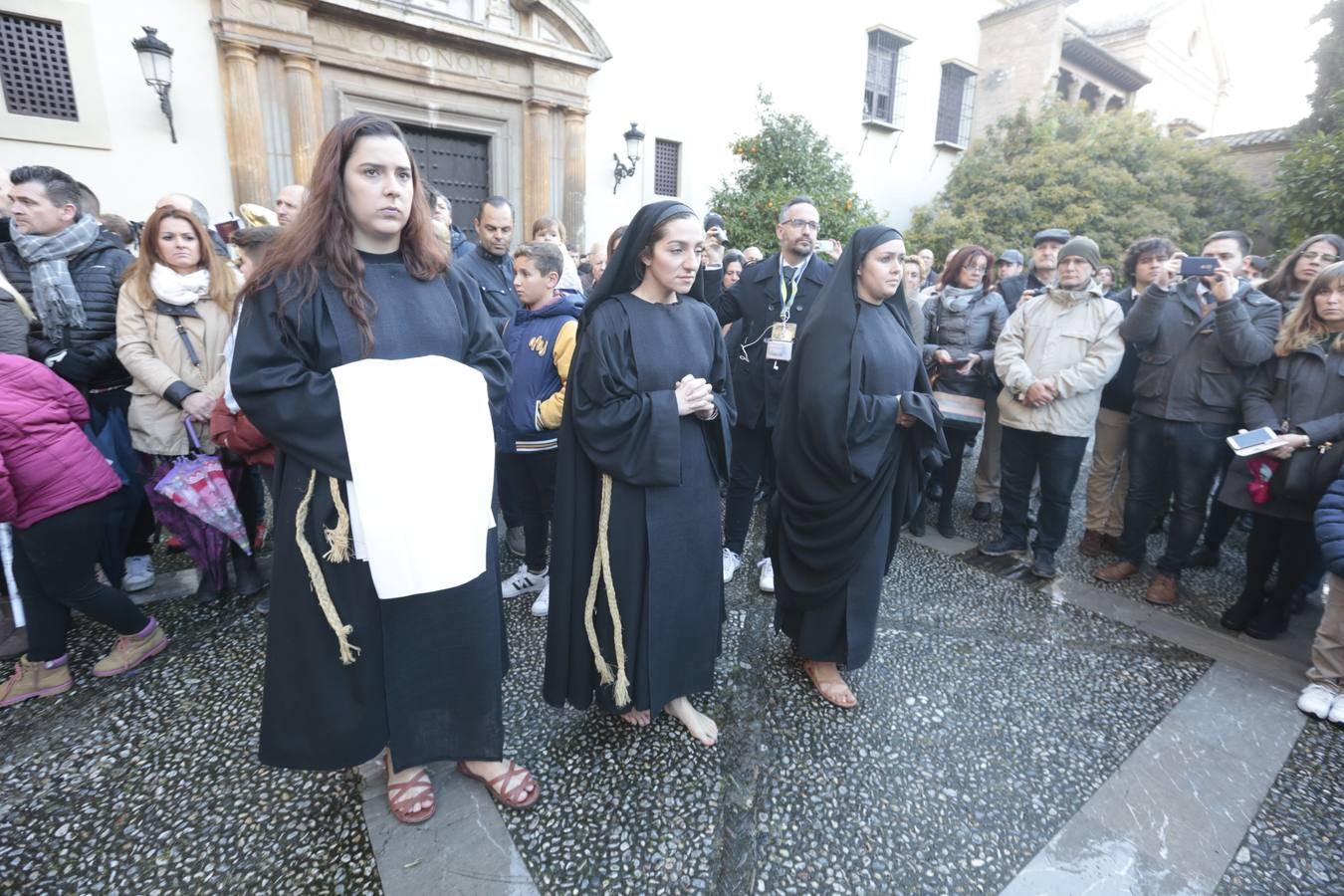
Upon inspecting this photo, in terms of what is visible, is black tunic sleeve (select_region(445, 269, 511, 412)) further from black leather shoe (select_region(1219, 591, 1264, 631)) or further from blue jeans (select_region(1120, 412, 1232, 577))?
black leather shoe (select_region(1219, 591, 1264, 631))

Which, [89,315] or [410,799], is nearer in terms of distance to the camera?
[410,799]

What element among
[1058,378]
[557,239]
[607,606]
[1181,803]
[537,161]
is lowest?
[1181,803]

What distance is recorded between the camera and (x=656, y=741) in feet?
8.30

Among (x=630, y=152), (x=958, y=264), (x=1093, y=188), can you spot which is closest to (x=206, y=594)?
(x=958, y=264)

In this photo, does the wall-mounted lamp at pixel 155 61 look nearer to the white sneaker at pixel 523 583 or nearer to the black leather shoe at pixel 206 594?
the black leather shoe at pixel 206 594

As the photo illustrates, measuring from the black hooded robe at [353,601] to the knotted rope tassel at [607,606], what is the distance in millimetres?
330

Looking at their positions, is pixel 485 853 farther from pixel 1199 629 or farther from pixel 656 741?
pixel 1199 629

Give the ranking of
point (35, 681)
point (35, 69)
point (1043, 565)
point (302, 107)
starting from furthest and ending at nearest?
point (302, 107)
point (35, 69)
point (1043, 565)
point (35, 681)

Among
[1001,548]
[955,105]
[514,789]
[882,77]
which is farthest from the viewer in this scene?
[955,105]

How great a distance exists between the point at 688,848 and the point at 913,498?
5.61 feet

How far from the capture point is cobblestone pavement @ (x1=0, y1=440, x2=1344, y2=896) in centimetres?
198

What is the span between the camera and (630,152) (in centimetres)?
1073

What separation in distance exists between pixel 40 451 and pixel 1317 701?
214 inches

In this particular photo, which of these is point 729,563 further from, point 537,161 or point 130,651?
point 537,161
